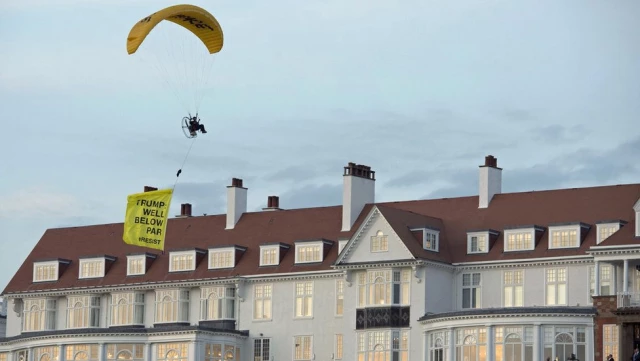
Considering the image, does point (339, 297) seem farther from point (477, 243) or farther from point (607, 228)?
point (607, 228)

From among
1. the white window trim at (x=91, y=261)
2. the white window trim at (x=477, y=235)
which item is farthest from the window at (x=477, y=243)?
the white window trim at (x=91, y=261)

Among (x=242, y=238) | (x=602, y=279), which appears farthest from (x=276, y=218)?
(x=602, y=279)

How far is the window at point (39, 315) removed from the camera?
343 ft

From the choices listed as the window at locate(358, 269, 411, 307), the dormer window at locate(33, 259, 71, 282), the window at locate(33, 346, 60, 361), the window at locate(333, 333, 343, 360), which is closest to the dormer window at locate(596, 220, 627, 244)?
the window at locate(358, 269, 411, 307)

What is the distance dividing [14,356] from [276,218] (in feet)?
60.5

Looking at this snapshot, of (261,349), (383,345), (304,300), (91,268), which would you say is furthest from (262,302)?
(91,268)

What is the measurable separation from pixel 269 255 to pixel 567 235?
1897cm

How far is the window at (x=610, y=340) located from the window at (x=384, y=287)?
12.2 metres

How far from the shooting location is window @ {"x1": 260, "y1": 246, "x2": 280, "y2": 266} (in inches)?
3829

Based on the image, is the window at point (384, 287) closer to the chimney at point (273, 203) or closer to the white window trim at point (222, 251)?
the white window trim at point (222, 251)

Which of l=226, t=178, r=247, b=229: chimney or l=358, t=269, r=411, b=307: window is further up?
l=226, t=178, r=247, b=229: chimney

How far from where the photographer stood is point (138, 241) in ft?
297

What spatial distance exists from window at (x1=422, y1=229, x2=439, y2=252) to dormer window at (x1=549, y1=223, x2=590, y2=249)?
658 cm

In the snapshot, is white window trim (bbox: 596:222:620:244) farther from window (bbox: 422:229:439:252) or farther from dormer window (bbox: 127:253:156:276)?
dormer window (bbox: 127:253:156:276)
